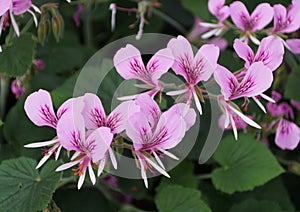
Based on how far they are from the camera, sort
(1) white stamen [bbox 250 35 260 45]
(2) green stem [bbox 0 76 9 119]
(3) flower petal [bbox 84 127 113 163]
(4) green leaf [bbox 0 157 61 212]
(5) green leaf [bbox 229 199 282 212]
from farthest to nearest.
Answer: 1. (2) green stem [bbox 0 76 9 119]
2. (5) green leaf [bbox 229 199 282 212]
3. (1) white stamen [bbox 250 35 260 45]
4. (4) green leaf [bbox 0 157 61 212]
5. (3) flower petal [bbox 84 127 113 163]

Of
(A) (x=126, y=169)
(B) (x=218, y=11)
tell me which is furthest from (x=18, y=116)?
(B) (x=218, y=11)

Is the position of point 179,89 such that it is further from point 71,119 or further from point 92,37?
point 92,37

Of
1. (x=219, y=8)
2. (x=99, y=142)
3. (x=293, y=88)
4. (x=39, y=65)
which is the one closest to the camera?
(x=99, y=142)

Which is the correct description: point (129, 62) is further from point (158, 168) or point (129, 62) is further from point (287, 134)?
point (287, 134)

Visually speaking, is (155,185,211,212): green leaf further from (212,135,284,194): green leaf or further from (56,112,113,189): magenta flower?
(56,112,113,189): magenta flower

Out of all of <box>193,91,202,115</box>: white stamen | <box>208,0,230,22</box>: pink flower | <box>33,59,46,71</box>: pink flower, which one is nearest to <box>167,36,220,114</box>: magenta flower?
<box>193,91,202,115</box>: white stamen

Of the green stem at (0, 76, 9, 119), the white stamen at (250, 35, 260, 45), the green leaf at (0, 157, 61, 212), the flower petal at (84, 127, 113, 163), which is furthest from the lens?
the green stem at (0, 76, 9, 119)

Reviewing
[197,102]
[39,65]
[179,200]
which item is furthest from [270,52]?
[39,65]
